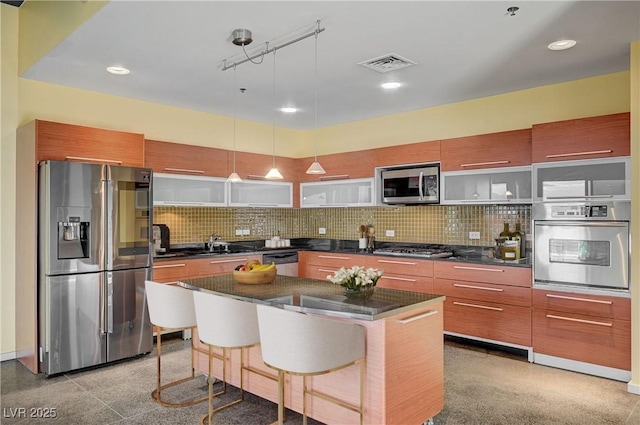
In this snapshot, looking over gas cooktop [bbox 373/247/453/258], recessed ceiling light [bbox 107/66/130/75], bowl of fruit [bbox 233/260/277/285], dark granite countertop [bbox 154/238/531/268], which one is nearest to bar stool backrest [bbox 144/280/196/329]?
bowl of fruit [bbox 233/260/277/285]

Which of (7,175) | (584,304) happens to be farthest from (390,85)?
(7,175)

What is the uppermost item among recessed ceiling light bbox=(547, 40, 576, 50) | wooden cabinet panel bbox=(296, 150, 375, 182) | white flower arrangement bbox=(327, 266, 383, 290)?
recessed ceiling light bbox=(547, 40, 576, 50)

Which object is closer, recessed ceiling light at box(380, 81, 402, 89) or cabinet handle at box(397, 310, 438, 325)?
cabinet handle at box(397, 310, 438, 325)

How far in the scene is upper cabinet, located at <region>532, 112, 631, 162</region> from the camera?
3619mm

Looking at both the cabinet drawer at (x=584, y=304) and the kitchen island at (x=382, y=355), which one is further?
the cabinet drawer at (x=584, y=304)

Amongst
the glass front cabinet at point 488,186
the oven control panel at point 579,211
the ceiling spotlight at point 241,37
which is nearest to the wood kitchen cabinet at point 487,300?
the oven control panel at point 579,211

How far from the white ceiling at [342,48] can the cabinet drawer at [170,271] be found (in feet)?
5.97

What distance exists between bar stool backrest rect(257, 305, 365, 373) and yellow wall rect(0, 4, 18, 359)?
3240 millimetres

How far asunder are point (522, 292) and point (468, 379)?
3.42 ft

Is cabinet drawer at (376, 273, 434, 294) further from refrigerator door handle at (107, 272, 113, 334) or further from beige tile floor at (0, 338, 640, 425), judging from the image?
refrigerator door handle at (107, 272, 113, 334)

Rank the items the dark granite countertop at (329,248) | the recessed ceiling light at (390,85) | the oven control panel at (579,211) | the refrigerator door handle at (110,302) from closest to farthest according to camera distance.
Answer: the oven control panel at (579,211), the refrigerator door handle at (110,302), the recessed ceiling light at (390,85), the dark granite countertop at (329,248)

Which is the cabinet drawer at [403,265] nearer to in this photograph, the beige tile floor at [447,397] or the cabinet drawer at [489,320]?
the cabinet drawer at [489,320]

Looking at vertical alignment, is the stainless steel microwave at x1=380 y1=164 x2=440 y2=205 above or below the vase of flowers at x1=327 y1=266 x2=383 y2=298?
above

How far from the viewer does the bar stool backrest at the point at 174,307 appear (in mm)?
3086
